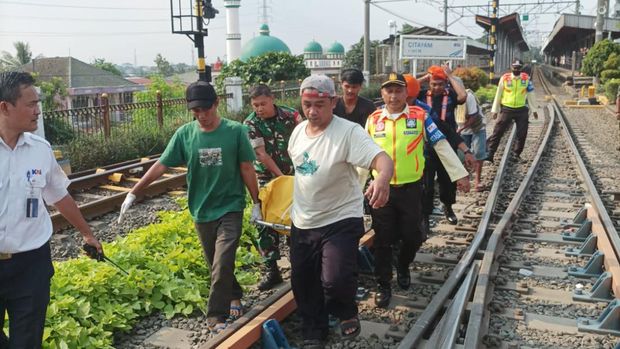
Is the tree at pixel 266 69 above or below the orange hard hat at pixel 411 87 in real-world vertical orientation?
above

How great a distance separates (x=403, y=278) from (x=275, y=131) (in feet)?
5.63

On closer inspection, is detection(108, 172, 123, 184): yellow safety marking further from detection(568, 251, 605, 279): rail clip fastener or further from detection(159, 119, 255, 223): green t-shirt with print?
detection(568, 251, 605, 279): rail clip fastener

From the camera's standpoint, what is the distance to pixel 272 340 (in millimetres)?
4008

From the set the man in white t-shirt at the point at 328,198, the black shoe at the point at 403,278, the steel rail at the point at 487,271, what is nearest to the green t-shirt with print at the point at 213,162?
the man in white t-shirt at the point at 328,198

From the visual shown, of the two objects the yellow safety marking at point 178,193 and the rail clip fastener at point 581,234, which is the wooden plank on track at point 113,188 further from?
the rail clip fastener at point 581,234

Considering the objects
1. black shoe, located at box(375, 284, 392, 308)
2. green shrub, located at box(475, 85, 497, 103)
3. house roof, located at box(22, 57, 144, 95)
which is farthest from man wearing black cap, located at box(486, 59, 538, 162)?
house roof, located at box(22, 57, 144, 95)

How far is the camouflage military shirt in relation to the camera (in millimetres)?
5156

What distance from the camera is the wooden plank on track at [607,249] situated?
5.03 meters

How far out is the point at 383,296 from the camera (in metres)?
4.94

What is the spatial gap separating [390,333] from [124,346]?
6.29ft

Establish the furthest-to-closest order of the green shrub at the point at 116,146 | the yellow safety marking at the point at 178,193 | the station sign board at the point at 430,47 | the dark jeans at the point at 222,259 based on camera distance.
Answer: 1. the station sign board at the point at 430,47
2. the green shrub at the point at 116,146
3. the yellow safety marking at the point at 178,193
4. the dark jeans at the point at 222,259

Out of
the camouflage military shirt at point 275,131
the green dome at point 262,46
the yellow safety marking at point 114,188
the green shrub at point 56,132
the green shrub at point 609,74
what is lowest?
the yellow safety marking at point 114,188

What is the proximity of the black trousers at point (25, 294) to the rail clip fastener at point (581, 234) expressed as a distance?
5571 mm

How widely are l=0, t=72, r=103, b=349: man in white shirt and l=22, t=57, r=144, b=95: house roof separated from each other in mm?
39819
